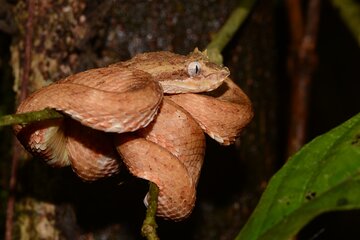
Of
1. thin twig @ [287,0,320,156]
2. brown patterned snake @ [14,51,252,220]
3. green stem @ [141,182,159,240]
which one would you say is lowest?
thin twig @ [287,0,320,156]

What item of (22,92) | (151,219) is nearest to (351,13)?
(22,92)

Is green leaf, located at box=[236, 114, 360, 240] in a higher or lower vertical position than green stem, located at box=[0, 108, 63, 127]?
lower

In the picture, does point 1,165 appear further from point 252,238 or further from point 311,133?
point 311,133

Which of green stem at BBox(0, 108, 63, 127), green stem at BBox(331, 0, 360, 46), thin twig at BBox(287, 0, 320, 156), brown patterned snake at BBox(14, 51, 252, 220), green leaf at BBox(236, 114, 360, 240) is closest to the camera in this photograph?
green leaf at BBox(236, 114, 360, 240)

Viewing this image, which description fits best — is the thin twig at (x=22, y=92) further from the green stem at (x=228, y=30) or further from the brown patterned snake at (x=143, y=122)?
the green stem at (x=228, y=30)

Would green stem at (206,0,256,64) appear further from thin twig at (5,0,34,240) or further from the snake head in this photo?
thin twig at (5,0,34,240)

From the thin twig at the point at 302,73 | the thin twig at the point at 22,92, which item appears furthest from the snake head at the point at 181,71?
the thin twig at the point at 302,73

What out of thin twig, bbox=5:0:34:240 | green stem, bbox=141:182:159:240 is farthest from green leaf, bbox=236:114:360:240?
thin twig, bbox=5:0:34:240
